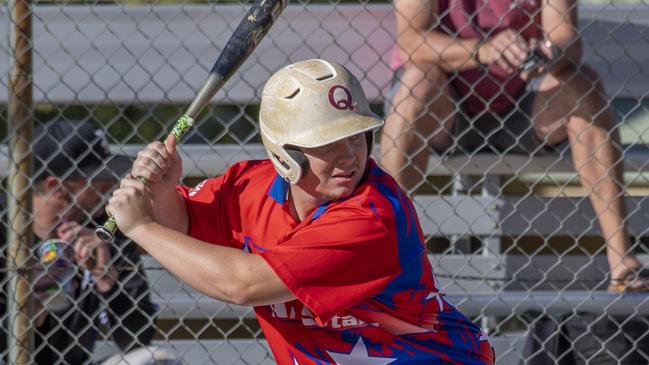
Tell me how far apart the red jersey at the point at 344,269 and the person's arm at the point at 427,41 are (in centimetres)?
145

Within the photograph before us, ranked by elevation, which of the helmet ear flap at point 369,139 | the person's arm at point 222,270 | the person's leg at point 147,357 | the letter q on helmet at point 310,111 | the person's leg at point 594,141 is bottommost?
the person's leg at point 147,357

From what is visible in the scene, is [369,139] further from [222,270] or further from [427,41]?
[427,41]

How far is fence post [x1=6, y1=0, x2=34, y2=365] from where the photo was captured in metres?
4.12

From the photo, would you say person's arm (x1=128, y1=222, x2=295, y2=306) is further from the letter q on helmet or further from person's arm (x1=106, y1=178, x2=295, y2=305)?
the letter q on helmet

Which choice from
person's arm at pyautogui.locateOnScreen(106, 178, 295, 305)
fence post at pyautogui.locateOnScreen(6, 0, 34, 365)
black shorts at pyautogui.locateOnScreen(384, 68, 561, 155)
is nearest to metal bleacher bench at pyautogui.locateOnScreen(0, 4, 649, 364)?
black shorts at pyautogui.locateOnScreen(384, 68, 561, 155)

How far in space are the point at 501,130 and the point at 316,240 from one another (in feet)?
7.27

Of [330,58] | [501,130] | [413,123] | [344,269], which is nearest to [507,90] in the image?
[501,130]

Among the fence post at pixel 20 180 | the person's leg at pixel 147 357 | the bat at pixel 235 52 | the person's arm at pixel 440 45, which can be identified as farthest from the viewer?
the person's arm at pixel 440 45

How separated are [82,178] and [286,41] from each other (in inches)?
47.7

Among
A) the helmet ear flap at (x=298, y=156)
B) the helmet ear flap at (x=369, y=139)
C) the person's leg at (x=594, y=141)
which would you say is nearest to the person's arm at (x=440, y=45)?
the person's leg at (x=594, y=141)

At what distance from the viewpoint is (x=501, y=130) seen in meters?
4.76

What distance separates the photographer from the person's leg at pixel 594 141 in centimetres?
454

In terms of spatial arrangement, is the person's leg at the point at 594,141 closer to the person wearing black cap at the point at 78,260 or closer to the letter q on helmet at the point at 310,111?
the person wearing black cap at the point at 78,260

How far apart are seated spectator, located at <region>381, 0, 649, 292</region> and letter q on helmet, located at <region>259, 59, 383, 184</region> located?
1.69 meters
